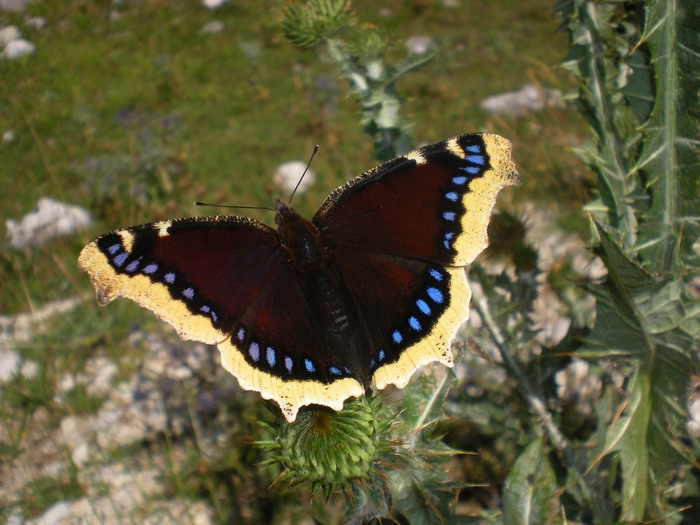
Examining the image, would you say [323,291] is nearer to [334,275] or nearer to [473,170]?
[334,275]

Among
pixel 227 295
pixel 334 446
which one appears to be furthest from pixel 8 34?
pixel 334 446

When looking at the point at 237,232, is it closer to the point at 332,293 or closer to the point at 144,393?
the point at 332,293

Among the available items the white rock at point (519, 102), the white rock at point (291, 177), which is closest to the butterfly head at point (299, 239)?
the white rock at point (291, 177)

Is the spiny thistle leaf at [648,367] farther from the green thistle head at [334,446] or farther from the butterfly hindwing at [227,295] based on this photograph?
the butterfly hindwing at [227,295]

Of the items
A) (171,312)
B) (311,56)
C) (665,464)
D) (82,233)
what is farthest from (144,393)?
(311,56)

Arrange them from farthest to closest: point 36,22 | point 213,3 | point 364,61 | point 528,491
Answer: point 213,3
point 36,22
point 364,61
point 528,491

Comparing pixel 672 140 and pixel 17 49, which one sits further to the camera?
pixel 17 49
